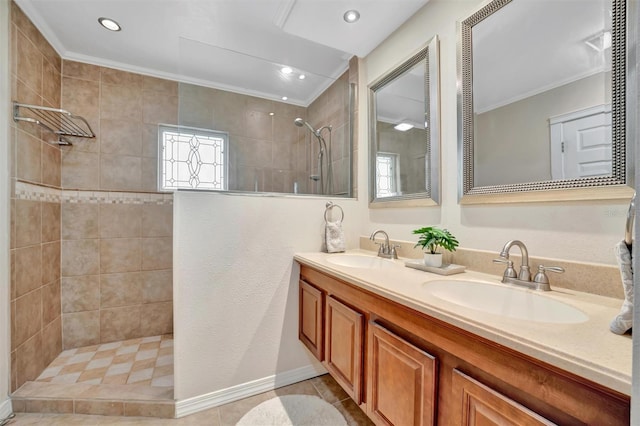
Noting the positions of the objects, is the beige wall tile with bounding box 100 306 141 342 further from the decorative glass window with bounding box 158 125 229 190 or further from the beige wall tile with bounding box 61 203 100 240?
the decorative glass window with bounding box 158 125 229 190

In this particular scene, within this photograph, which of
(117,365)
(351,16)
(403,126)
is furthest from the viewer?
(117,365)

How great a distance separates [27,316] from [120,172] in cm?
125

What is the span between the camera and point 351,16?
1.65 metres

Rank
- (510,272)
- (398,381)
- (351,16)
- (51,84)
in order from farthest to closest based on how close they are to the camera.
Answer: (51,84) < (351,16) < (510,272) < (398,381)

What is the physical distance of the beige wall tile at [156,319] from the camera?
250 cm

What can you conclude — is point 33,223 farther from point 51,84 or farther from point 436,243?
point 436,243

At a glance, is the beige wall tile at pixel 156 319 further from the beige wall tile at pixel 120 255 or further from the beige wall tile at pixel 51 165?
the beige wall tile at pixel 51 165

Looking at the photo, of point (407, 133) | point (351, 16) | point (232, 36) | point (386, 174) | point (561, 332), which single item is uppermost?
point (232, 36)

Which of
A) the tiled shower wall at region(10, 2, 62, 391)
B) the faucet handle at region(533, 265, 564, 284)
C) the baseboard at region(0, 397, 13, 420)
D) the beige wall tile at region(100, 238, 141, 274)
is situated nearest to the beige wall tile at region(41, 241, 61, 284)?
the tiled shower wall at region(10, 2, 62, 391)

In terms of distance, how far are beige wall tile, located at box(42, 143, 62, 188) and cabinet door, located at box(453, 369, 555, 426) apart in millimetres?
2857

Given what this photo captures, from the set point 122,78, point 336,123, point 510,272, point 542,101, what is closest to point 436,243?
point 510,272

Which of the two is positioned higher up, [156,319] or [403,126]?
[403,126]

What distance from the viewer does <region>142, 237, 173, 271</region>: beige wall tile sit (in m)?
2.51

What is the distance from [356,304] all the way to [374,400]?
1.24 ft
